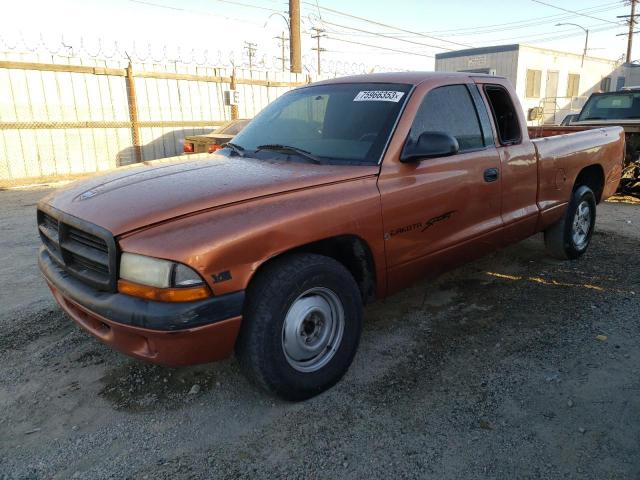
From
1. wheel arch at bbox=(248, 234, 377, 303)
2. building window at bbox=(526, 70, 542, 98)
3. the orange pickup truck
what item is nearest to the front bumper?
the orange pickup truck

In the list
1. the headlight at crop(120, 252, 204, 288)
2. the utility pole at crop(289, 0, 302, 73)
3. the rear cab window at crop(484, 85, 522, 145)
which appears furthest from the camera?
the utility pole at crop(289, 0, 302, 73)

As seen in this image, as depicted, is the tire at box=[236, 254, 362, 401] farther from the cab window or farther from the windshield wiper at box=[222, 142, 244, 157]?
the windshield wiper at box=[222, 142, 244, 157]

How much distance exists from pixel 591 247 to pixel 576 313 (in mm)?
2254

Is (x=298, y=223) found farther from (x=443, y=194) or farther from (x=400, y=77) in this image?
(x=400, y=77)

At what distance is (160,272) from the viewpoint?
227 centimetres

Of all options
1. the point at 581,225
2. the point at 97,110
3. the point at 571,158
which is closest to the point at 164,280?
the point at 571,158

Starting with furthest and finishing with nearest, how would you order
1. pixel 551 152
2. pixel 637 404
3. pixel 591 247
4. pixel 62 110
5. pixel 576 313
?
pixel 62 110
pixel 591 247
pixel 551 152
pixel 576 313
pixel 637 404

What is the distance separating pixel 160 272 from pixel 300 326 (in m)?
0.86

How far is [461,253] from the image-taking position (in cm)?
370

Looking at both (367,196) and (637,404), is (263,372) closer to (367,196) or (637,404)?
(367,196)

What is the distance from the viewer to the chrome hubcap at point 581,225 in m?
5.16

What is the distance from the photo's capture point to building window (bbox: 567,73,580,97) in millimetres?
30553

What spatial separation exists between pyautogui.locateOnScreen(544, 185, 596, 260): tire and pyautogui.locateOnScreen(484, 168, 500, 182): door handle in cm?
156

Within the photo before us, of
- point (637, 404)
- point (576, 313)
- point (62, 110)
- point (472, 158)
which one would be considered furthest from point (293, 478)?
point (62, 110)
